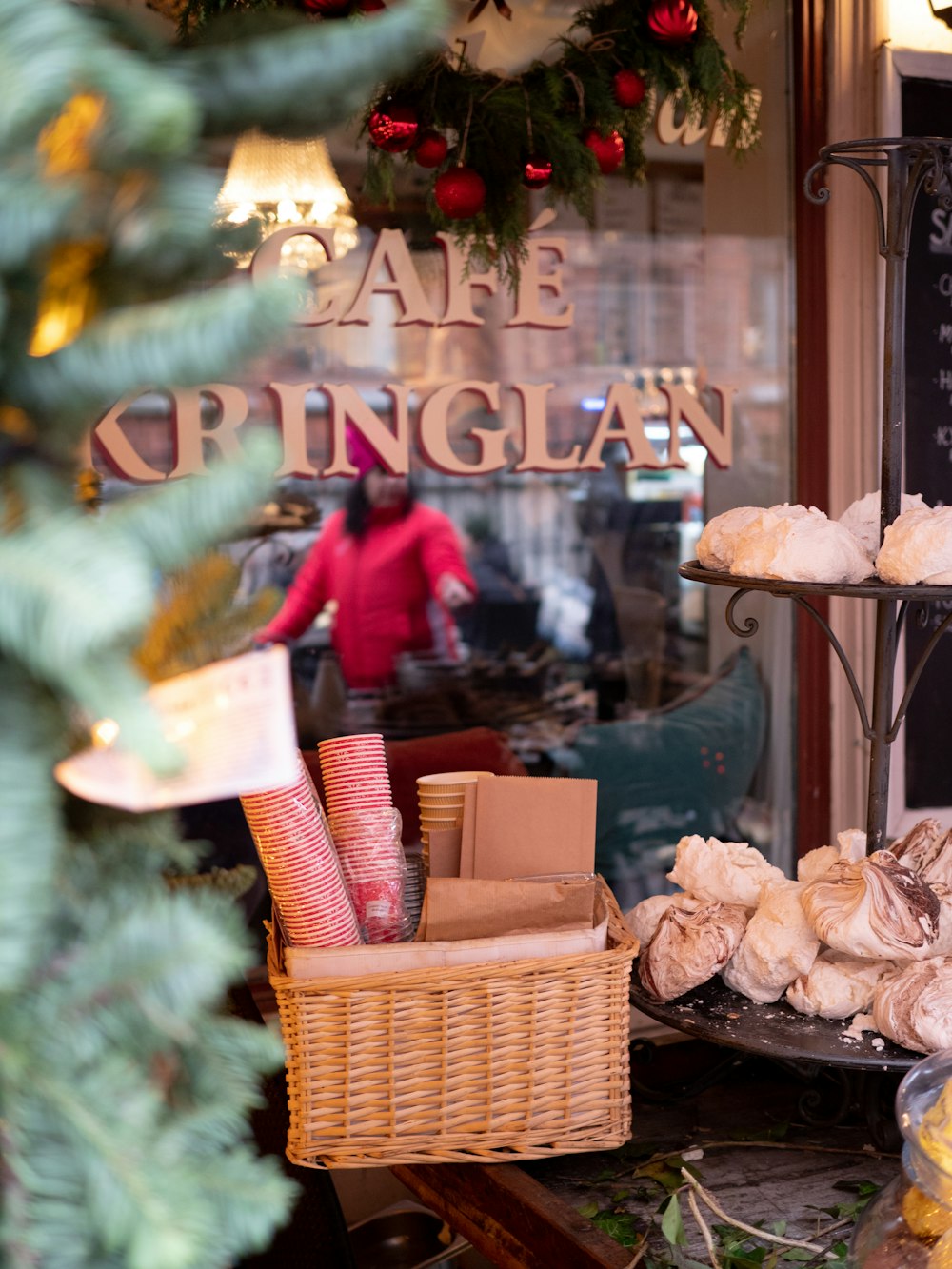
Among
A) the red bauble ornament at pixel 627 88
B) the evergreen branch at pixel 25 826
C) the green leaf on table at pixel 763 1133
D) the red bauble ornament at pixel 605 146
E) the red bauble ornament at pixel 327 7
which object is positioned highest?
the red bauble ornament at pixel 627 88

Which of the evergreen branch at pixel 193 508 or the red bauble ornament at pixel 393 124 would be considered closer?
the evergreen branch at pixel 193 508

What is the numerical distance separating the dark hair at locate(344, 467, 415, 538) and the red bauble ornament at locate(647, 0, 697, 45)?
1802mm

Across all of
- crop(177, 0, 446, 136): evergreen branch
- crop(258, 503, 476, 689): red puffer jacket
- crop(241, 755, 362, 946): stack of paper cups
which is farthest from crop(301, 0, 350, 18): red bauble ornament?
crop(258, 503, 476, 689): red puffer jacket

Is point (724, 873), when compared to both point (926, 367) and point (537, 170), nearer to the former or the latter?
point (537, 170)

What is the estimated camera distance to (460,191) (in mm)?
2652

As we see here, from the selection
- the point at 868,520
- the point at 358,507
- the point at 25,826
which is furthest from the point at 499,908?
the point at 358,507

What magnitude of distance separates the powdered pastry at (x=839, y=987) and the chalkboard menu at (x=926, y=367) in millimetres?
1713

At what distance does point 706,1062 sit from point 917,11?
248 cm

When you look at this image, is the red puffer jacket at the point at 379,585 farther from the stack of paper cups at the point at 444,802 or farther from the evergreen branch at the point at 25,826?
the evergreen branch at the point at 25,826

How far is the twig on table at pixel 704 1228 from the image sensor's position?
122 centimetres

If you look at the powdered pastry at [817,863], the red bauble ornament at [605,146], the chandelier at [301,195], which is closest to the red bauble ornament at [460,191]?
the red bauble ornament at [605,146]

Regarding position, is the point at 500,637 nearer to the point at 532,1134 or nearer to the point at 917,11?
the point at 917,11

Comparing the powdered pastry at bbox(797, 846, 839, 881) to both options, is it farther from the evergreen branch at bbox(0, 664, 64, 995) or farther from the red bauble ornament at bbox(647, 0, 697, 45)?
the red bauble ornament at bbox(647, 0, 697, 45)

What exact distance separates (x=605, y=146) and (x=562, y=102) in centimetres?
14
